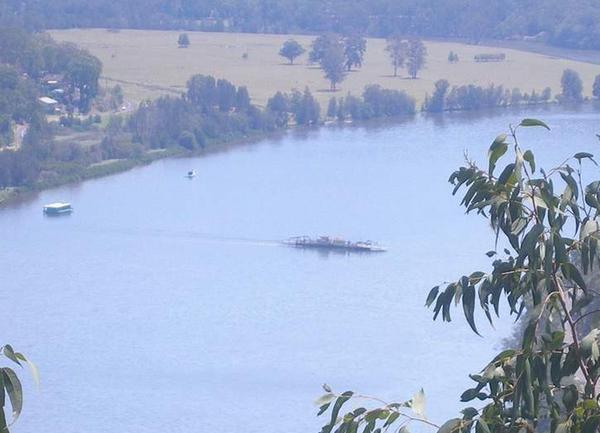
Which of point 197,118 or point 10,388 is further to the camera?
point 197,118

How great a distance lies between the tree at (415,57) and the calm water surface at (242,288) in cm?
534

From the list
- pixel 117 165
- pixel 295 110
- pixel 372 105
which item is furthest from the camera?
pixel 372 105

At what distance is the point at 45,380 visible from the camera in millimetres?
9055

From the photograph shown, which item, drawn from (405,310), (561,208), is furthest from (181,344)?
(561,208)

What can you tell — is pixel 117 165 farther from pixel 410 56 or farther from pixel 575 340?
pixel 575 340

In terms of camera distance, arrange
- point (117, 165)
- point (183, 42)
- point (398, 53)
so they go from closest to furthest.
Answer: point (117, 165)
point (398, 53)
point (183, 42)

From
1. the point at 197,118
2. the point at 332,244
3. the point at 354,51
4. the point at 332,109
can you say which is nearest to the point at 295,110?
the point at 332,109

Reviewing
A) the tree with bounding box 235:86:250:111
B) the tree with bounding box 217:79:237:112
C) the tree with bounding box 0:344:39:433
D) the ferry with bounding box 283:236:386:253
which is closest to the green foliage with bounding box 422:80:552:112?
the tree with bounding box 235:86:250:111

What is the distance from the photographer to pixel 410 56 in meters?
23.5

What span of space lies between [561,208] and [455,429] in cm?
36

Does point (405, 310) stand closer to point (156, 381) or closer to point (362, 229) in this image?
point (156, 381)

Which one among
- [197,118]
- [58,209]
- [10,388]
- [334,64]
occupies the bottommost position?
[58,209]

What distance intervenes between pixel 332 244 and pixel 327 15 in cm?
1614

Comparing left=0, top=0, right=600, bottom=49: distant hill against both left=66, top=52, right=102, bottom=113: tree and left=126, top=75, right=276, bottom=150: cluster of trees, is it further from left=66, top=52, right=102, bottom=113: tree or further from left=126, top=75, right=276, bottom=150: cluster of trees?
left=126, top=75, right=276, bottom=150: cluster of trees
